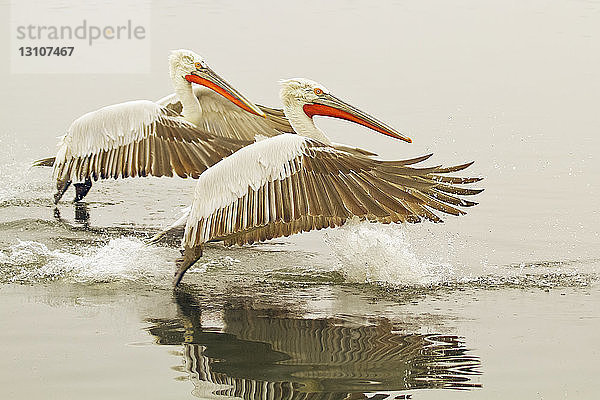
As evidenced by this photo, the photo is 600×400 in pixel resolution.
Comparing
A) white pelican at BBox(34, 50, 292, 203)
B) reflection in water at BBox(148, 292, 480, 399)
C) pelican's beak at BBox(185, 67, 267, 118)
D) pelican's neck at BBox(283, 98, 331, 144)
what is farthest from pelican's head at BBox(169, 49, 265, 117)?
reflection in water at BBox(148, 292, 480, 399)

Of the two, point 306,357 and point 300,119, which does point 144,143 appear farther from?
point 306,357

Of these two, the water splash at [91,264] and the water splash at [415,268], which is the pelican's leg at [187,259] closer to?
the water splash at [91,264]

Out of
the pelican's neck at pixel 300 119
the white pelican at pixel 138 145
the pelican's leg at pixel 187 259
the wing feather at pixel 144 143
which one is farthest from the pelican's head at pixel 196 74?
the pelican's leg at pixel 187 259

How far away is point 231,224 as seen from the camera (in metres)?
5.17

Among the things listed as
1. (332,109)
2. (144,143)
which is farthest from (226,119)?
(332,109)

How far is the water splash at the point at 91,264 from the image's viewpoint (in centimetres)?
567

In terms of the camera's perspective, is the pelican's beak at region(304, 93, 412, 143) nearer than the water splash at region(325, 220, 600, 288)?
No

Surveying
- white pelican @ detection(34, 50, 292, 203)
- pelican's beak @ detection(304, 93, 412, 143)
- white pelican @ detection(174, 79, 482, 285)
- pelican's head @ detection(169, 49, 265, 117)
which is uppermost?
pelican's head @ detection(169, 49, 265, 117)

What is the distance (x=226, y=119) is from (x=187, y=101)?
1.41 ft

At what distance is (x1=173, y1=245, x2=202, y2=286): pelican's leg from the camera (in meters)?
5.36

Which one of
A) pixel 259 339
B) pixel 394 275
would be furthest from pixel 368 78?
pixel 259 339

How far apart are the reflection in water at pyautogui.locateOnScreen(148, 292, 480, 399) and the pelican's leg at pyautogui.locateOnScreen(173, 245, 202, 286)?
1.20ft

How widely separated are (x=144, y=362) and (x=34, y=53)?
12.8 meters

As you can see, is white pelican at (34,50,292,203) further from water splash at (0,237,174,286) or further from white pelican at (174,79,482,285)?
white pelican at (174,79,482,285)
